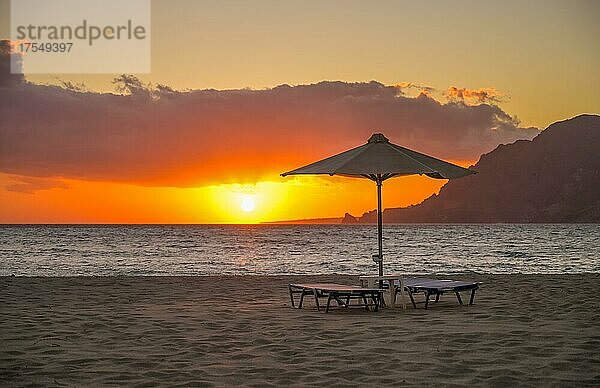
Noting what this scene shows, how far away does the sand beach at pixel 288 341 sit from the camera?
20.5ft

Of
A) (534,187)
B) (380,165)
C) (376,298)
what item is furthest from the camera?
(534,187)

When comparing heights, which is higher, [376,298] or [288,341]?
[376,298]

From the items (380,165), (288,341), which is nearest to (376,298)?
(380,165)

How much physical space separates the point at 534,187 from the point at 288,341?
152548 millimetres

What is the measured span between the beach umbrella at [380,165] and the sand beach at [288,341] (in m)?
1.92

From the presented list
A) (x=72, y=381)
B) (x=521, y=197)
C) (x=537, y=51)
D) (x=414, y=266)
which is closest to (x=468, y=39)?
(x=537, y=51)

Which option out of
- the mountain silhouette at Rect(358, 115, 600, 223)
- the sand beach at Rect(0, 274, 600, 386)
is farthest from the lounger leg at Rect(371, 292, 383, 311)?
the mountain silhouette at Rect(358, 115, 600, 223)

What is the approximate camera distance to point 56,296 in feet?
42.3

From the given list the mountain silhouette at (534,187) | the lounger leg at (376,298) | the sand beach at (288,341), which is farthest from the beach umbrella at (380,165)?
the mountain silhouette at (534,187)

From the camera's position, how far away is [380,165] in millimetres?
10352

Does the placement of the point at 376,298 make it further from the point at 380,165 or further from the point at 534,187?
the point at 534,187

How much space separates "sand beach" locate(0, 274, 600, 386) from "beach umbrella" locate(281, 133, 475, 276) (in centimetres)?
192

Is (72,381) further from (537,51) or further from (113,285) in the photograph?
(537,51)

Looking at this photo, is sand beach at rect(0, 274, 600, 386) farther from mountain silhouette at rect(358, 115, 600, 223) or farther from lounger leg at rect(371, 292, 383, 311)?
mountain silhouette at rect(358, 115, 600, 223)
